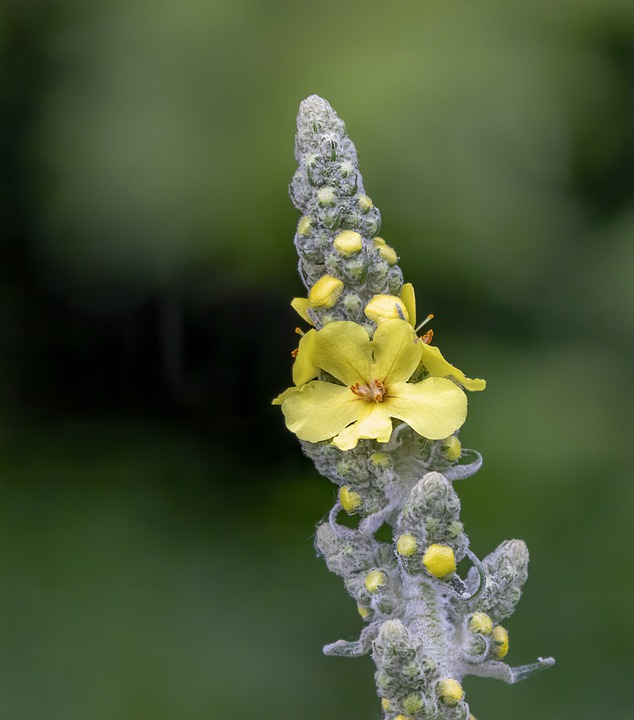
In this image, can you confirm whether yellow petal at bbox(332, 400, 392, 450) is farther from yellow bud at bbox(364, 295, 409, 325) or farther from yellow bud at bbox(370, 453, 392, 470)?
yellow bud at bbox(364, 295, 409, 325)

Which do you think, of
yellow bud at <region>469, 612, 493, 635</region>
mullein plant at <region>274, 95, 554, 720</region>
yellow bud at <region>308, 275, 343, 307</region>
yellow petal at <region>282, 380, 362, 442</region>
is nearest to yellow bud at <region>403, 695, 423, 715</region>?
mullein plant at <region>274, 95, 554, 720</region>

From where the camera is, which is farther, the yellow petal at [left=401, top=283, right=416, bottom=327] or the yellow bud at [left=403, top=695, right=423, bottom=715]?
the yellow petal at [left=401, top=283, right=416, bottom=327]

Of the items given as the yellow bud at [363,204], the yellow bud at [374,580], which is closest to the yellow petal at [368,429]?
the yellow bud at [374,580]

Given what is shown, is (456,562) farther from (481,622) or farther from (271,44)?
(271,44)

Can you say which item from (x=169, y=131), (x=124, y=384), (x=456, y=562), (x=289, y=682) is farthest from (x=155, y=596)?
(x=456, y=562)

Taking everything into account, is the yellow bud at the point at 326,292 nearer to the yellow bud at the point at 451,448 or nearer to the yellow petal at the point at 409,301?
the yellow petal at the point at 409,301
